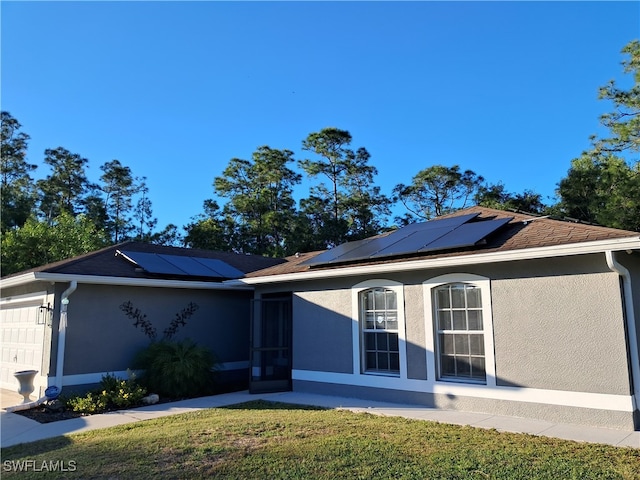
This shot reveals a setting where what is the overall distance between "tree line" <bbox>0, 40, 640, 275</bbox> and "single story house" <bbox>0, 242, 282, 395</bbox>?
13.3 meters

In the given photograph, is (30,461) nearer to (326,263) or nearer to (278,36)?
(326,263)

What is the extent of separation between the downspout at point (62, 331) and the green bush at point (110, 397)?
62 cm

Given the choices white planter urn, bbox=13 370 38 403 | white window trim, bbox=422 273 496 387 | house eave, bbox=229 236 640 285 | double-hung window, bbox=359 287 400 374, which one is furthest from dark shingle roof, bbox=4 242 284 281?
white window trim, bbox=422 273 496 387

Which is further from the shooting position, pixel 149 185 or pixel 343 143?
pixel 149 185

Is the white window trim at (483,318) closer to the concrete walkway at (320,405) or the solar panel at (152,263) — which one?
the concrete walkway at (320,405)

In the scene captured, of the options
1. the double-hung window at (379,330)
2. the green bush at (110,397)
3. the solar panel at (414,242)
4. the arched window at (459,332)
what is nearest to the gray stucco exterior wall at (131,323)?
the green bush at (110,397)

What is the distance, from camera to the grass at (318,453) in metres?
4.57

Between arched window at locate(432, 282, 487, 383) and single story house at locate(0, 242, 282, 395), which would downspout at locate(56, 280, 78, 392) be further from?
arched window at locate(432, 282, 487, 383)

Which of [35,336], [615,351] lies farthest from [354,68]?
[35,336]

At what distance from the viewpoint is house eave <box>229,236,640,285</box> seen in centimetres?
606

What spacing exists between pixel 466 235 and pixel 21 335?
1053 cm

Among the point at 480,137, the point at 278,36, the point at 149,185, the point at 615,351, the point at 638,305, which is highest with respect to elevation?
the point at 149,185

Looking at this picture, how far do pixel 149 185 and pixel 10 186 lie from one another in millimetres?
9806

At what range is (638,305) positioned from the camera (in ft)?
21.9
